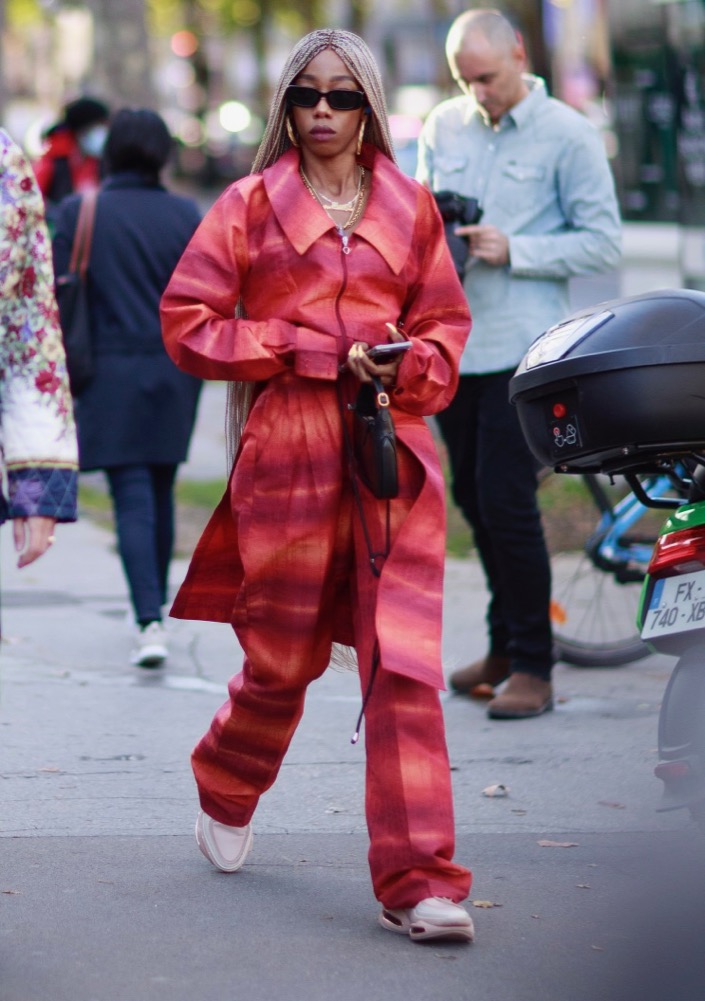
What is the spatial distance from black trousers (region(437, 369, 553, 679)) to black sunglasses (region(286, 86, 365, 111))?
6.11 feet

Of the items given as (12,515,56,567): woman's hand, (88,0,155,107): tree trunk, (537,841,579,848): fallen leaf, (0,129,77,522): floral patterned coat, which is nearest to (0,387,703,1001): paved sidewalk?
(537,841,579,848): fallen leaf

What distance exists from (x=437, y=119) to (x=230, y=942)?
10.3 feet

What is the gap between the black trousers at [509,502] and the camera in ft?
18.1

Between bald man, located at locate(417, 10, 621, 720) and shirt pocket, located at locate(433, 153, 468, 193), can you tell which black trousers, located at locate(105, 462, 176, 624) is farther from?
shirt pocket, located at locate(433, 153, 468, 193)

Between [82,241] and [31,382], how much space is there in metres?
3.19

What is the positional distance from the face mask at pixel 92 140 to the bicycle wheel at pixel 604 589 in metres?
4.90

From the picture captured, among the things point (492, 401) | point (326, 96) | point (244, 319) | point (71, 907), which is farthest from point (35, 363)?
point (492, 401)

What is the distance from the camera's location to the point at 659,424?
12.9 feet

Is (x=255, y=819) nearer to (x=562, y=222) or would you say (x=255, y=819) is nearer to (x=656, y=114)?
(x=562, y=222)

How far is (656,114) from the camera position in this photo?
9602mm

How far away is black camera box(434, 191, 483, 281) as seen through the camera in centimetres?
543

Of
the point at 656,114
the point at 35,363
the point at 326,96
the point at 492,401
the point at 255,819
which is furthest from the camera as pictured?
the point at 656,114

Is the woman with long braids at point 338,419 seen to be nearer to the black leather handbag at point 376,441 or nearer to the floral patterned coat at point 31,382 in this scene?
the black leather handbag at point 376,441

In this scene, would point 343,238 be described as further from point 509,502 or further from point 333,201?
point 509,502
